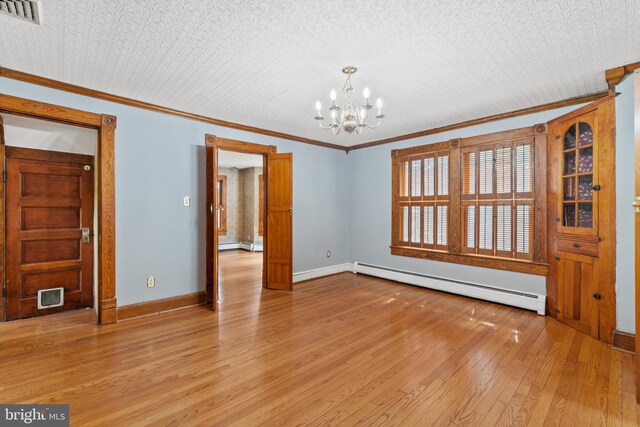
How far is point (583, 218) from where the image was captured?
10.5 ft

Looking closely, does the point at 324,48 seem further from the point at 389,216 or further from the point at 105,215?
the point at 389,216

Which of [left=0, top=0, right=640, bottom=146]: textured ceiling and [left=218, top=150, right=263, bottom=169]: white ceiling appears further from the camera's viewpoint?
[left=218, top=150, right=263, bottom=169]: white ceiling

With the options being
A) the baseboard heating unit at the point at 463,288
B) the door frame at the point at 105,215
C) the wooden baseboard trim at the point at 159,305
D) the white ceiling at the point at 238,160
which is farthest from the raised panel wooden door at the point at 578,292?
the white ceiling at the point at 238,160

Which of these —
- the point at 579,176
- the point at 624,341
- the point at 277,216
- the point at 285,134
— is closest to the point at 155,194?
the point at 277,216

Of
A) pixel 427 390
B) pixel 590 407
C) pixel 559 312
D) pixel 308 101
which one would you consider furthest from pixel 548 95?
pixel 427 390

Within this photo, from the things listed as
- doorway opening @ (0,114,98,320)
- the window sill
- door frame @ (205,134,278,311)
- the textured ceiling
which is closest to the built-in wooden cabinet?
the window sill

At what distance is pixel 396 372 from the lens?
2418mm

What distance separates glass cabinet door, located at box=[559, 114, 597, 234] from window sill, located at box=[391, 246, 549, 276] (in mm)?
660

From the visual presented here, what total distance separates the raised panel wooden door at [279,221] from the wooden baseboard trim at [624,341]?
12.4ft

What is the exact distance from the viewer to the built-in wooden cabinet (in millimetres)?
2914

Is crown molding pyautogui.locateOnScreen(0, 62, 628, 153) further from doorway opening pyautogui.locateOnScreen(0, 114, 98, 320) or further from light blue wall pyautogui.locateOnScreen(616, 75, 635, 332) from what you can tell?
doorway opening pyautogui.locateOnScreen(0, 114, 98, 320)

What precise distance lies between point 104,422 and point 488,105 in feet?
15.3

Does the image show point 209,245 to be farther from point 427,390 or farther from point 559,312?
point 559,312

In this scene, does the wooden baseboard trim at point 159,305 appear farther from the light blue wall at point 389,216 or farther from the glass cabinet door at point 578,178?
the glass cabinet door at point 578,178
